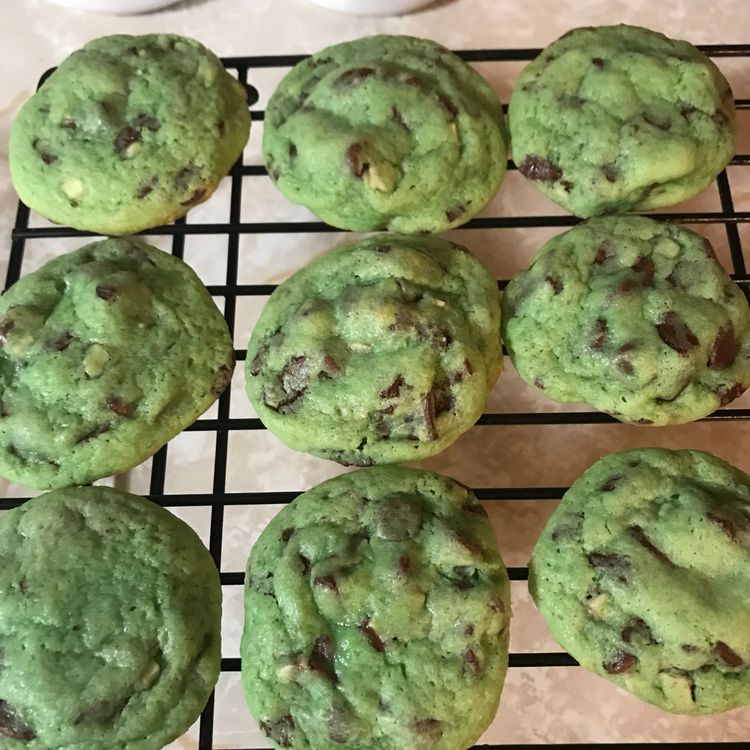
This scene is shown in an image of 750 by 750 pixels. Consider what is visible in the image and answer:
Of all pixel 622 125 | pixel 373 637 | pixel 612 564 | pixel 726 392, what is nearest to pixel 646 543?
pixel 612 564

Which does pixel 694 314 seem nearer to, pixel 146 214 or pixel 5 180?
pixel 146 214

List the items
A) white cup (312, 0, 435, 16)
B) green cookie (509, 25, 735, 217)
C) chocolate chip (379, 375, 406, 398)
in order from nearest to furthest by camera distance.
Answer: chocolate chip (379, 375, 406, 398) → green cookie (509, 25, 735, 217) → white cup (312, 0, 435, 16)

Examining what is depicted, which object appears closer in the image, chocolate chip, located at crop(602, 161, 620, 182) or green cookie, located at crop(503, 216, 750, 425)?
green cookie, located at crop(503, 216, 750, 425)

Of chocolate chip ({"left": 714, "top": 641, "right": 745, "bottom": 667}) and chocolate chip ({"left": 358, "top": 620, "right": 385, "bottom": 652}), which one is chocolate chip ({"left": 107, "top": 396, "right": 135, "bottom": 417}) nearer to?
chocolate chip ({"left": 358, "top": 620, "right": 385, "bottom": 652})

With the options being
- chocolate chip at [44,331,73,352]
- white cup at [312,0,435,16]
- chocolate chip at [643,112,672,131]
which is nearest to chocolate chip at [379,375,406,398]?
chocolate chip at [44,331,73,352]

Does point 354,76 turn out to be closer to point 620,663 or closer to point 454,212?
point 454,212

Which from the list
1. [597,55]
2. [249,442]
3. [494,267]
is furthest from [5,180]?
[597,55]

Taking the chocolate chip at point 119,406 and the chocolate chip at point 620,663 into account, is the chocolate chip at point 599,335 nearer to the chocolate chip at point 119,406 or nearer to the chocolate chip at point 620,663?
the chocolate chip at point 620,663
